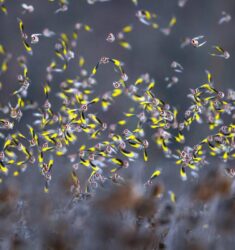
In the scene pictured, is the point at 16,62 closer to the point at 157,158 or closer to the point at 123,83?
the point at 123,83

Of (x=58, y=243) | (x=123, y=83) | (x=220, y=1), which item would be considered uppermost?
(x=220, y=1)

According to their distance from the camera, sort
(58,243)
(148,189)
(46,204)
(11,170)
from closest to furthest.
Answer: (58,243) < (46,204) < (148,189) < (11,170)

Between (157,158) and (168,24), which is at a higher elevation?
(168,24)

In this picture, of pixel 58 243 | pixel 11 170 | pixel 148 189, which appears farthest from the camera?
pixel 11 170

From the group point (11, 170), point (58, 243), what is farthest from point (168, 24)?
point (58, 243)

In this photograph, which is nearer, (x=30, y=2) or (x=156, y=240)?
(x=156, y=240)

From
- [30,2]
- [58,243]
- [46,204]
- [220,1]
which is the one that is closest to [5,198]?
[46,204]

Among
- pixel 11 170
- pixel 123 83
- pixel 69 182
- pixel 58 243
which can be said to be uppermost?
pixel 123 83

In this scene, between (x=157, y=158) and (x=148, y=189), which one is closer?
(x=148, y=189)

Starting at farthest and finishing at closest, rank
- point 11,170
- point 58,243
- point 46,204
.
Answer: point 11,170 < point 46,204 < point 58,243

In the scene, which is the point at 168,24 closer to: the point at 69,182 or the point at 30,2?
the point at 30,2
